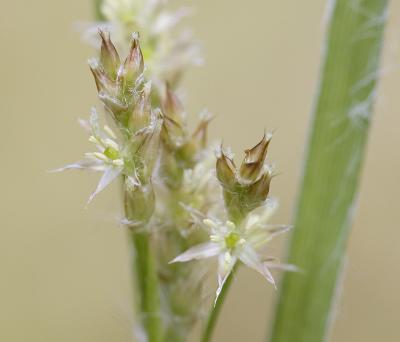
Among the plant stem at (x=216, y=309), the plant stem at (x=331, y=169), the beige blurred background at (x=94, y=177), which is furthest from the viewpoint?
the beige blurred background at (x=94, y=177)

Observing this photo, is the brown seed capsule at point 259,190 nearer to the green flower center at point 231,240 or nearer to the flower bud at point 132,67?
the green flower center at point 231,240

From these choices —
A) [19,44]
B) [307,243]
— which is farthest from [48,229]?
[307,243]

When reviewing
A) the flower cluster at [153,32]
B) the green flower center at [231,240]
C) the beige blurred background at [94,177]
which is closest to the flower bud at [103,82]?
the green flower center at [231,240]

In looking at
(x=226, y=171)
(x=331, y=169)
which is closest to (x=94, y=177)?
(x=331, y=169)

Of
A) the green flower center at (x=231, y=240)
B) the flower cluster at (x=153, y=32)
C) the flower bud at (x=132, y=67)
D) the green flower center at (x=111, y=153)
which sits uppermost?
the flower cluster at (x=153, y=32)

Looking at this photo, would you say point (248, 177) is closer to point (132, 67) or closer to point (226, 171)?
point (226, 171)

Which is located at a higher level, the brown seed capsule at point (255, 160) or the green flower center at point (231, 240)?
the brown seed capsule at point (255, 160)

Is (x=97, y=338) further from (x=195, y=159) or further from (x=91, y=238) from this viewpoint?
(x=195, y=159)

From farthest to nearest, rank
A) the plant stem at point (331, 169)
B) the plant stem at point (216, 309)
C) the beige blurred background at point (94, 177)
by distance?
the beige blurred background at point (94, 177), the plant stem at point (331, 169), the plant stem at point (216, 309)
